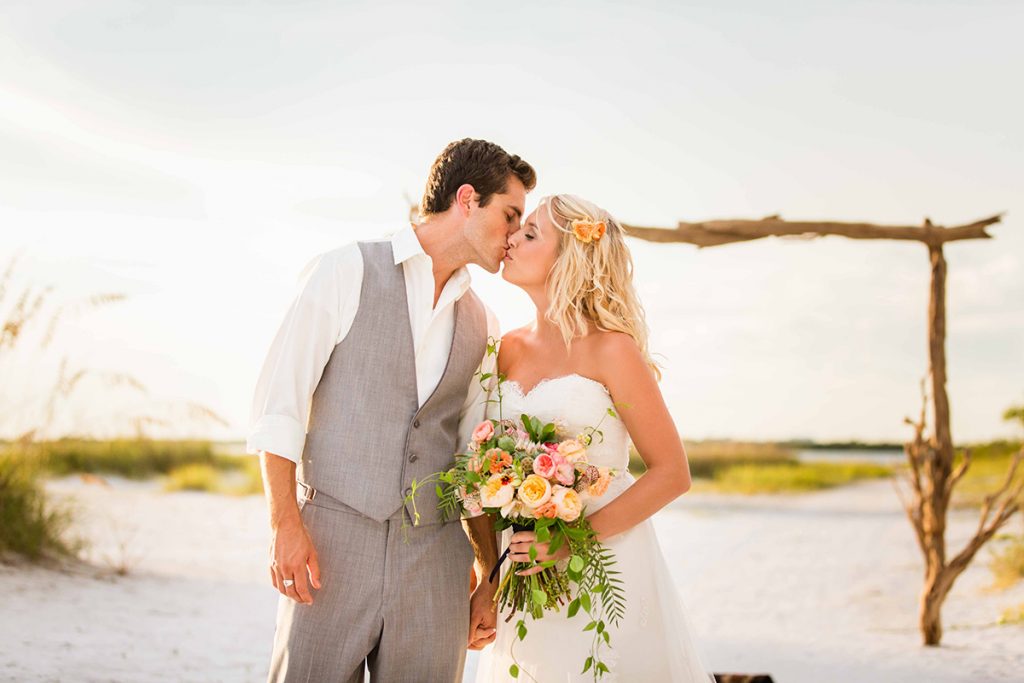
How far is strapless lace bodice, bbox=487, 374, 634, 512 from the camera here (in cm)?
248

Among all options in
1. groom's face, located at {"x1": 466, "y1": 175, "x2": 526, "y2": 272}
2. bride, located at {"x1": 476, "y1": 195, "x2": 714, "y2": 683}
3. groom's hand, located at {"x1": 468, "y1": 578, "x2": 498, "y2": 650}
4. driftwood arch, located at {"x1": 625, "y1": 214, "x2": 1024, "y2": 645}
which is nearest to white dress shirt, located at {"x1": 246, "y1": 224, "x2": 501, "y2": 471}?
groom's face, located at {"x1": 466, "y1": 175, "x2": 526, "y2": 272}

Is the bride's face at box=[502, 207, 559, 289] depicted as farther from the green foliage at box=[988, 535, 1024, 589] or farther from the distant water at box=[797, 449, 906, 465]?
the distant water at box=[797, 449, 906, 465]

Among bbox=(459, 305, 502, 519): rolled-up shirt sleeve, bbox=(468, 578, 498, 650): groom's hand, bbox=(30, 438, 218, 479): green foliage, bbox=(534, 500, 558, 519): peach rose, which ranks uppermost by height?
bbox=(459, 305, 502, 519): rolled-up shirt sleeve

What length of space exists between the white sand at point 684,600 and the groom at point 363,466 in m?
3.21

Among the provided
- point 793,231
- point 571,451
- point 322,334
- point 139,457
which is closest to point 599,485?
point 571,451

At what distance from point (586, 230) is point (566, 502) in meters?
0.90

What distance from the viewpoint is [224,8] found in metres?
7.47

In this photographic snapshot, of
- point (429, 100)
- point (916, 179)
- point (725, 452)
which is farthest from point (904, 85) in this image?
point (725, 452)

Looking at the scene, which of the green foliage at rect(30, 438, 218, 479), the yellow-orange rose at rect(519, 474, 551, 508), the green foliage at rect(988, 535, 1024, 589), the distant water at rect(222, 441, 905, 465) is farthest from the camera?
the distant water at rect(222, 441, 905, 465)

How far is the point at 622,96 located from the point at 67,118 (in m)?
5.51

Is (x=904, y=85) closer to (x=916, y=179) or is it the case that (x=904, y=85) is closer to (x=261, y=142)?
(x=916, y=179)

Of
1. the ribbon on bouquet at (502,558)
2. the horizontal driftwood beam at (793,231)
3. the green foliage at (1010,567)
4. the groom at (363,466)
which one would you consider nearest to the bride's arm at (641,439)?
the ribbon on bouquet at (502,558)

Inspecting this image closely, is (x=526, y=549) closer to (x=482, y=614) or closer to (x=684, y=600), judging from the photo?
(x=482, y=614)

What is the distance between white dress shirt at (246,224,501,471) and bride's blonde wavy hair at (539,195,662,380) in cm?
34
